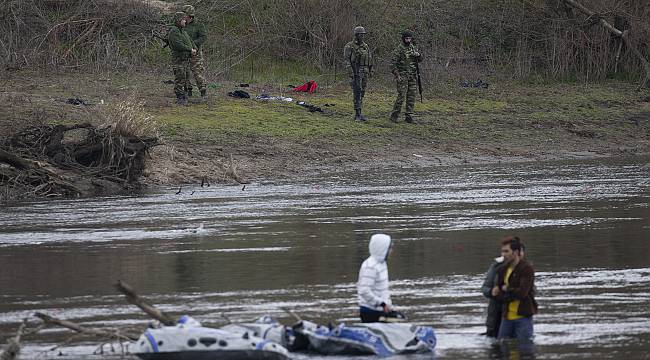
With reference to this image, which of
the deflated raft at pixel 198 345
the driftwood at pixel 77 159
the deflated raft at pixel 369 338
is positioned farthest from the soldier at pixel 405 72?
the deflated raft at pixel 198 345

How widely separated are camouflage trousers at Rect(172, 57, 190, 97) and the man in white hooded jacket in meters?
20.3

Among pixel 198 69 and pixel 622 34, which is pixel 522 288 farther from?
pixel 622 34

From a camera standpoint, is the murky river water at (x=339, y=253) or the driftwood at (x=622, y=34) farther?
the driftwood at (x=622, y=34)

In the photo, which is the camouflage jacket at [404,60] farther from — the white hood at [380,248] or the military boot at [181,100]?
the white hood at [380,248]

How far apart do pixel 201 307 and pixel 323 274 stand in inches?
98.6

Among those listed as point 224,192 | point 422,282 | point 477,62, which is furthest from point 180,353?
point 477,62

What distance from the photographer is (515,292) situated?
40.3 ft

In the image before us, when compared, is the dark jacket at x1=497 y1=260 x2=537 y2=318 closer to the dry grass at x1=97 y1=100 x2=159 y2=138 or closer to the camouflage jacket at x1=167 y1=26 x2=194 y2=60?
the dry grass at x1=97 y1=100 x2=159 y2=138

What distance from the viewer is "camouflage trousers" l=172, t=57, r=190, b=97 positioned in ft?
106

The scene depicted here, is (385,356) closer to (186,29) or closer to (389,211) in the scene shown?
(389,211)

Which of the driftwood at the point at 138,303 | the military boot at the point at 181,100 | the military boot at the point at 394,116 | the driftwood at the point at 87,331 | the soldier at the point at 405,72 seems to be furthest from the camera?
the military boot at the point at 394,116

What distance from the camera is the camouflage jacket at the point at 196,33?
107 feet

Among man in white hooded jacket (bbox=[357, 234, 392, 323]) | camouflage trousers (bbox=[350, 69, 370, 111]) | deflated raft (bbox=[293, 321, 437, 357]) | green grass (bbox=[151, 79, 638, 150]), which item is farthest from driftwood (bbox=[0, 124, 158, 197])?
deflated raft (bbox=[293, 321, 437, 357])

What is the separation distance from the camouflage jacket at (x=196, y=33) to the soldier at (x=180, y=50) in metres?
0.29
